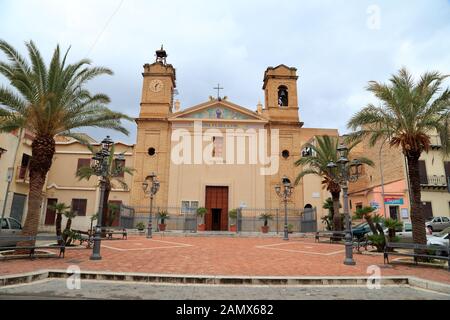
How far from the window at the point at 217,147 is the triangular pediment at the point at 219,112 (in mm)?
2046

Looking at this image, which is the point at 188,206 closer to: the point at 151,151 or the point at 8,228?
the point at 151,151

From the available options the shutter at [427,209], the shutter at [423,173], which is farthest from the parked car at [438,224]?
the shutter at [423,173]

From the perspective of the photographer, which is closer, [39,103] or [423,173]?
[39,103]

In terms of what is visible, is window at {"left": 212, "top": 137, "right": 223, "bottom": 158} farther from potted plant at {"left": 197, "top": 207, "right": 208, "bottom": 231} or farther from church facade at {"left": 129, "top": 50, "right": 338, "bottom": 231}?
potted plant at {"left": 197, "top": 207, "right": 208, "bottom": 231}

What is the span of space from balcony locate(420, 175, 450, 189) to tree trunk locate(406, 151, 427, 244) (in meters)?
18.5

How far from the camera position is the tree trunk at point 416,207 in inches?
381

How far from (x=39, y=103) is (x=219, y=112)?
63.6 feet

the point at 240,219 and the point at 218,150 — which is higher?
the point at 218,150

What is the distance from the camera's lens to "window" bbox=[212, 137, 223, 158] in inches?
1072

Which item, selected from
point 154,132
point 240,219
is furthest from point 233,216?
point 154,132

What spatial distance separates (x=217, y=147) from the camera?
2752 centimetres

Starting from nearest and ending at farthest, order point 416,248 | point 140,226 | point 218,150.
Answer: point 416,248
point 140,226
point 218,150

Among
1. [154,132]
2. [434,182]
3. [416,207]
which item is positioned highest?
[154,132]

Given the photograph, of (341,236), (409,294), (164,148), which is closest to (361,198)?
(341,236)
